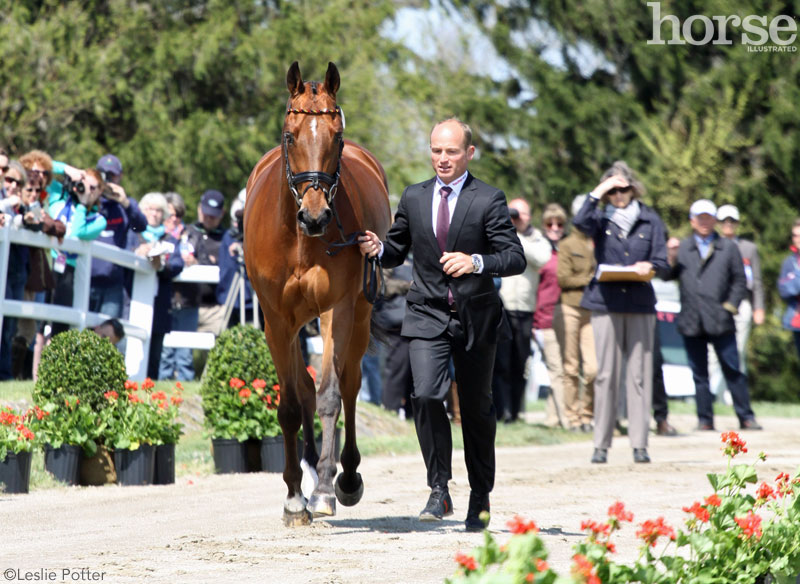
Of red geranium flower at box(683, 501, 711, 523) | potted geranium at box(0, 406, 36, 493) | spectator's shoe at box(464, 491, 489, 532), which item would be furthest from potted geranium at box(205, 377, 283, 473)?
red geranium flower at box(683, 501, 711, 523)

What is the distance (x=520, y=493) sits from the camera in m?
9.12

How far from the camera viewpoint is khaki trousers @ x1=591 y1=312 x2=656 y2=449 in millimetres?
11312

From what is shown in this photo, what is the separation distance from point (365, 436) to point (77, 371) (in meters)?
4.22

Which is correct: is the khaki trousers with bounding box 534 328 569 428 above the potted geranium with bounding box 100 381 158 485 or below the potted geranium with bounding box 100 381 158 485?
above

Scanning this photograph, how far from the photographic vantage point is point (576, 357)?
576 inches

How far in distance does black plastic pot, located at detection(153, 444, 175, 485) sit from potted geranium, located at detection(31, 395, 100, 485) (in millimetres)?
A: 504

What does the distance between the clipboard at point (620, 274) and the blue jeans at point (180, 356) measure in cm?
480

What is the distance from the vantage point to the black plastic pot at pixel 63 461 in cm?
922

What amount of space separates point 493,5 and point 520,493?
66.8 feet

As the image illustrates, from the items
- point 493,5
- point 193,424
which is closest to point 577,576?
point 193,424

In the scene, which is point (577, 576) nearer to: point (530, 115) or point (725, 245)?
point (725, 245)

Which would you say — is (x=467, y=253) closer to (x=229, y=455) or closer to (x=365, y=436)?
(x=229, y=455)

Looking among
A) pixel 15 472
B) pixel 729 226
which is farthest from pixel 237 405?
pixel 729 226

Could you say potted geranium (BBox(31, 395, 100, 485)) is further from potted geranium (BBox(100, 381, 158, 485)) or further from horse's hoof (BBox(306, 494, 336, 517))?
horse's hoof (BBox(306, 494, 336, 517))
